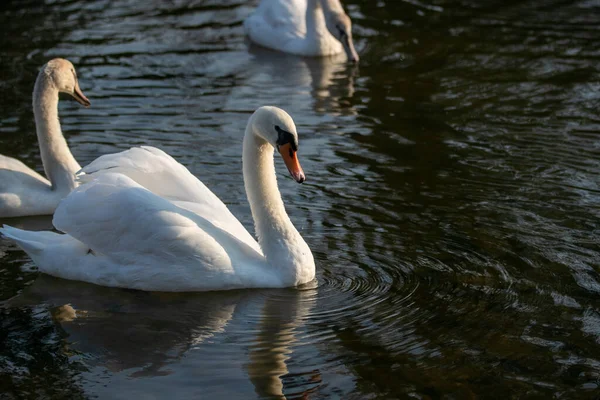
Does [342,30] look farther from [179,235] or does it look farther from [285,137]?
[179,235]

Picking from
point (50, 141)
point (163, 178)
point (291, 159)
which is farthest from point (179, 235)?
point (50, 141)

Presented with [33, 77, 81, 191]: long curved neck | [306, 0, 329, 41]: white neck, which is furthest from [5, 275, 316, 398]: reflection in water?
[306, 0, 329, 41]: white neck

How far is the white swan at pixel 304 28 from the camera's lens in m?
15.6

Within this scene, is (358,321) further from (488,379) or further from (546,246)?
(546,246)

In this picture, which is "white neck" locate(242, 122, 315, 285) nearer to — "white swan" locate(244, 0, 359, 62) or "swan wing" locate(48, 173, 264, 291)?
"swan wing" locate(48, 173, 264, 291)

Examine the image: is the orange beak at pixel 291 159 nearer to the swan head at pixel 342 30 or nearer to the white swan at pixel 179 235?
the white swan at pixel 179 235

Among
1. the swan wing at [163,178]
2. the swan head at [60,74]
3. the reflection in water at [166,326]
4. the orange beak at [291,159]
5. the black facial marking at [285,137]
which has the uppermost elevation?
the swan head at [60,74]

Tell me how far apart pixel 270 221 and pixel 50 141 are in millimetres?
2836

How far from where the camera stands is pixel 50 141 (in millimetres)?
9953

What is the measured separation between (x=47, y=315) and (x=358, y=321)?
2116 millimetres

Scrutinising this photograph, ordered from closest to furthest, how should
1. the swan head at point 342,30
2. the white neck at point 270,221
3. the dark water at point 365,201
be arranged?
the dark water at point 365,201, the white neck at point 270,221, the swan head at point 342,30

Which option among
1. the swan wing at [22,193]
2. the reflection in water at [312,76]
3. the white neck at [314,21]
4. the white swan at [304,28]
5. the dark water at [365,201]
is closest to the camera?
the dark water at [365,201]

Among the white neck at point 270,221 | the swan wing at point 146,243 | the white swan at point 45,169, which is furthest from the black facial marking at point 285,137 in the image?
the white swan at point 45,169

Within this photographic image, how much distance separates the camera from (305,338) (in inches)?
277
